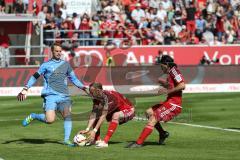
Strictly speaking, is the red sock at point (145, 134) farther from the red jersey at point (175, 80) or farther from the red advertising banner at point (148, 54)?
the red advertising banner at point (148, 54)

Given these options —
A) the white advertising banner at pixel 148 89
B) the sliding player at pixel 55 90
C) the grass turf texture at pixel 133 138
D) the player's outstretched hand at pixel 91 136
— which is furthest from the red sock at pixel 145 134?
the white advertising banner at pixel 148 89

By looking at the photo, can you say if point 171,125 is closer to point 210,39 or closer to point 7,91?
point 7,91

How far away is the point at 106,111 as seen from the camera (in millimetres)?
15695

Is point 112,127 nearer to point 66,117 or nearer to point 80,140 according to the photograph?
point 80,140

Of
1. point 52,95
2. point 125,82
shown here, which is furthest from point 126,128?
point 125,82

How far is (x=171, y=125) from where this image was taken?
2025 cm

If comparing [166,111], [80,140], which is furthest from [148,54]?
[80,140]

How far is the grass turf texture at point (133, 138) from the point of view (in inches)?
571

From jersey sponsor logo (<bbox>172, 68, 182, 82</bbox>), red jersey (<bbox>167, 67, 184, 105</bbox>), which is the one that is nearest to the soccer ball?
red jersey (<bbox>167, 67, 184, 105</bbox>)

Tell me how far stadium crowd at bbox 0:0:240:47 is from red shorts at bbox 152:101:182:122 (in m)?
21.6

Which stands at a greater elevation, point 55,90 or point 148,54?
point 55,90

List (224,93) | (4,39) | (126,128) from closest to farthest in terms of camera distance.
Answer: (126,128) → (224,93) → (4,39)

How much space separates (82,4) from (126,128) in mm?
20377

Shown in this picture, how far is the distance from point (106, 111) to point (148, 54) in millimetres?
22838
